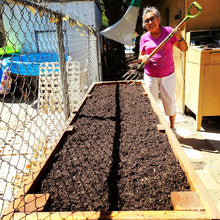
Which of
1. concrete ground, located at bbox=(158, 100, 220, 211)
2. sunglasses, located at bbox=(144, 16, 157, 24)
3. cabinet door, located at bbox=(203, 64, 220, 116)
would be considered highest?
sunglasses, located at bbox=(144, 16, 157, 24)

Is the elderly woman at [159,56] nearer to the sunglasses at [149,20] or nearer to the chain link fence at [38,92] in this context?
the sunglasses at [149,20]

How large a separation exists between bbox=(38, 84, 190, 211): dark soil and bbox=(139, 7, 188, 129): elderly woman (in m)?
1.20

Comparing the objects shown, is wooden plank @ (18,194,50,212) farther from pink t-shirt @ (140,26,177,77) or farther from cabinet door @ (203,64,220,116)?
cabinet door @ (203,64,220,116)

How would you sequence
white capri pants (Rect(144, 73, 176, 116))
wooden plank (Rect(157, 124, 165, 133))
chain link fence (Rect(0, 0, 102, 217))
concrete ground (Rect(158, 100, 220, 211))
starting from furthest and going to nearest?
white capri pants (Rect(144, 73, 176, 116)), concrete ground (Rect(158, 100, 220, 211)), wooden plank (Rect(157, 124, 165, 133)), chain link fence (Rect(0, 0, 102, 217))

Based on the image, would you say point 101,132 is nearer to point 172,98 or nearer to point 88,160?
point 88,160

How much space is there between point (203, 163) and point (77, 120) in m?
1.94

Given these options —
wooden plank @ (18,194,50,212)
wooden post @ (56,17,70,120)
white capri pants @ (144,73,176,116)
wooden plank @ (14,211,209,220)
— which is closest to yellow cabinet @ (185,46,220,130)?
white capri pants @ (144,73,176,116)

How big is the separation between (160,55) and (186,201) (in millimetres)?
2556

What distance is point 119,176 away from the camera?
144 centimetres

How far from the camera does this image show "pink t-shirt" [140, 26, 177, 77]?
10.6ft

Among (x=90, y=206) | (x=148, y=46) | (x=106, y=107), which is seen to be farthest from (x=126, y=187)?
(x=148, y=46)

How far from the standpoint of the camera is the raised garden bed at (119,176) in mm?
1056

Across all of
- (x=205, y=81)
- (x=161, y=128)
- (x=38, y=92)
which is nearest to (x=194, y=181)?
(x=161, y=128)

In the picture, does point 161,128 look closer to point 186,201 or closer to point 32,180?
point 186,201
